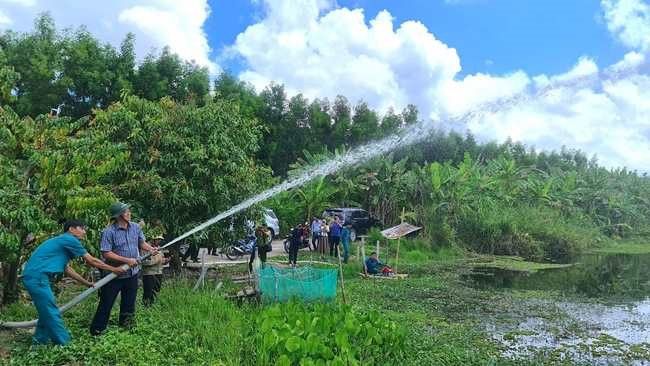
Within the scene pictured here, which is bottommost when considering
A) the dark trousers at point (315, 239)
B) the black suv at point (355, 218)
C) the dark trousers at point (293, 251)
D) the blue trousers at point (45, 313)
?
the blue trousers at point (45, 313)

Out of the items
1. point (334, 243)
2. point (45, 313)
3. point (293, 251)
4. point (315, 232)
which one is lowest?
point (45, 313)

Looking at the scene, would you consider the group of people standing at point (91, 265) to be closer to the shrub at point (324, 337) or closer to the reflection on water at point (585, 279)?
the shrub at point (324, 337)

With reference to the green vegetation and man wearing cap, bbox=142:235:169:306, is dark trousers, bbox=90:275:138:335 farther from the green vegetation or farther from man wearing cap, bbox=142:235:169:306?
man wearing cap, bbox=142:235:169:306

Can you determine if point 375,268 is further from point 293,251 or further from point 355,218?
point 355,218

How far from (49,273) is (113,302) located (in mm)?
1039

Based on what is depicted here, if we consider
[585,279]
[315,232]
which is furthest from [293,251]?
[585,279]

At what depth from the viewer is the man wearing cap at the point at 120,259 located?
7.95m

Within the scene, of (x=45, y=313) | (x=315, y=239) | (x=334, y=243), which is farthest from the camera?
(x=315, y=239)

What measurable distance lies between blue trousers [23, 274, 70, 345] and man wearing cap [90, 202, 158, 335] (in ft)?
1.90

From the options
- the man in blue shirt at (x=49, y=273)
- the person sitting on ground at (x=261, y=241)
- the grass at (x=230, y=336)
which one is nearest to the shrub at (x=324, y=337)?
the grass at (x=230, y=336)

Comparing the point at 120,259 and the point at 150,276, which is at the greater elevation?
the point at 120,259

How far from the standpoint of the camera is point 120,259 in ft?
26.0

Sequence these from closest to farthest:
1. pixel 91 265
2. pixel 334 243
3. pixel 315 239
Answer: pixel 91 265 < pixel 334 243 < pixel 315 239

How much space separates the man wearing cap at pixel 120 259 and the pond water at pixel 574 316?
605 cm
